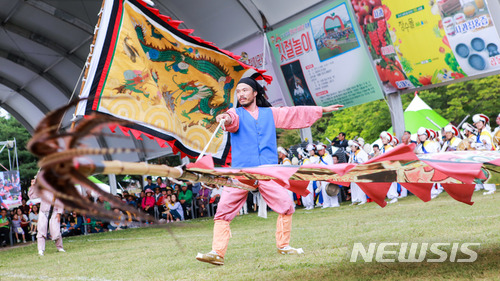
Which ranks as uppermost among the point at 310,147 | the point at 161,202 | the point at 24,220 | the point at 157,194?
the point at 24,220

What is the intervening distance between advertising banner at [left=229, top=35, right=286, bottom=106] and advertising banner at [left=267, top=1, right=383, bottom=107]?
1.08 feet

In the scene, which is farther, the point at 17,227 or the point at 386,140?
the point at 17,227

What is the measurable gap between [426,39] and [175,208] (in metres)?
8.70

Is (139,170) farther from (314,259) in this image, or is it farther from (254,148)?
(314,259)

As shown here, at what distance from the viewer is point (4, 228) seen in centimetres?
1449

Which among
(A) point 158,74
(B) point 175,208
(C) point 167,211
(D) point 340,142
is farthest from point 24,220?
(A) point 158,74

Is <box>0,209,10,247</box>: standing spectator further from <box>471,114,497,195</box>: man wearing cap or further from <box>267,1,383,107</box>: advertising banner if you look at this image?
<box>471,114,497,195</box>: man wearing cap

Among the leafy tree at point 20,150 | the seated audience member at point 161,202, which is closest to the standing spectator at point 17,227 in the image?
the seated audience member at point 161,202

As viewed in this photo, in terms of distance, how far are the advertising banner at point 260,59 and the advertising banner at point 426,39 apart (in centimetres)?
302

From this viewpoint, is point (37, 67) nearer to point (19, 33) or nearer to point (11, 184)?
point (19, 33)

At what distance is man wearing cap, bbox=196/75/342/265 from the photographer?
4.79 m

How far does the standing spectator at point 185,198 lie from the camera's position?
16.4 m

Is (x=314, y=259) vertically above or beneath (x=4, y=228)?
beneath

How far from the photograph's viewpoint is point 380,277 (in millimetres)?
3666
